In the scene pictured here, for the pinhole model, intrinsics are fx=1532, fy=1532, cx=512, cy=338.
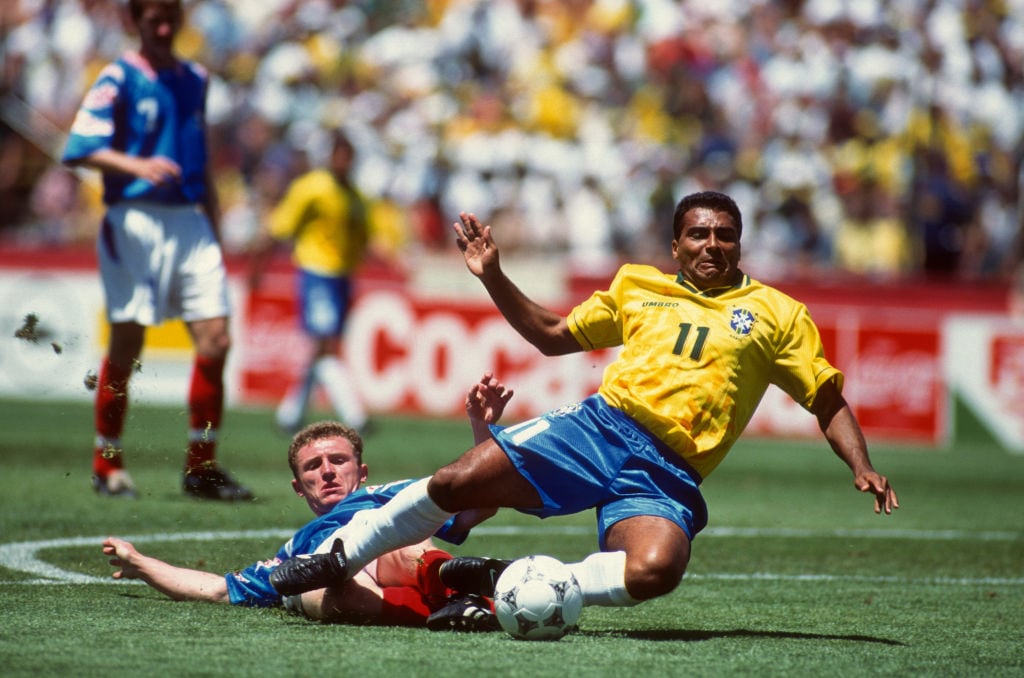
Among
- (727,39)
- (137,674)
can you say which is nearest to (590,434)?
(137,674)

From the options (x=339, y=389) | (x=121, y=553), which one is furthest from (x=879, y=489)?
(x=339, y=389)

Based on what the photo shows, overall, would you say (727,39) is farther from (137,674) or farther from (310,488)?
(137,674)

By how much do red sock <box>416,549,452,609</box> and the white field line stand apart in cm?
143

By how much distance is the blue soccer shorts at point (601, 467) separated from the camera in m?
4.98

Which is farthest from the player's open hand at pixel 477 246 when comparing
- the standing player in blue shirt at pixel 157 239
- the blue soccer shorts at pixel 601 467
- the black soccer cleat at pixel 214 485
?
the standing player in blue shirt at pixel 157 239

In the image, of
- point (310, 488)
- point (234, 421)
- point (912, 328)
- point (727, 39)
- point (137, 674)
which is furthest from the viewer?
point (727, 39)

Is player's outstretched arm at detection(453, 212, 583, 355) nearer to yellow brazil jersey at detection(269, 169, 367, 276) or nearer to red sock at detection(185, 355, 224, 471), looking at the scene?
red sock at detection(185, 355, 224, 471)

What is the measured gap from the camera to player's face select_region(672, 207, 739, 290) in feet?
17.2

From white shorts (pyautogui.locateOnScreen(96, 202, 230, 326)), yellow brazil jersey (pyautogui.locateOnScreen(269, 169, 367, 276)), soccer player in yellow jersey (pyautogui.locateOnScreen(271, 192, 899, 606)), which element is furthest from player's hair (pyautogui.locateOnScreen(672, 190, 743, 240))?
yellow brazil jersey (pyautogui.locateOnScreen(269, 169, 367, 276))

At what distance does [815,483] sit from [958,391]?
15.2 ft

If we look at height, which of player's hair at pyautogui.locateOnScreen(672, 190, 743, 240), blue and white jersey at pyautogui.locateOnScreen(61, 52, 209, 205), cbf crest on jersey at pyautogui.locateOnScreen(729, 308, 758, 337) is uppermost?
blue and white jersey at pyautogui.locateOnScreen(61, 52, 209, 205)

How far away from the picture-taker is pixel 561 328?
5242 millimetres

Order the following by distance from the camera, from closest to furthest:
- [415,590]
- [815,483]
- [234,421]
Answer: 1. [415,590]
2. [815,483]
3. [234,421]

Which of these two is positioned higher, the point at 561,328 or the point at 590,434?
the point at 561,328
